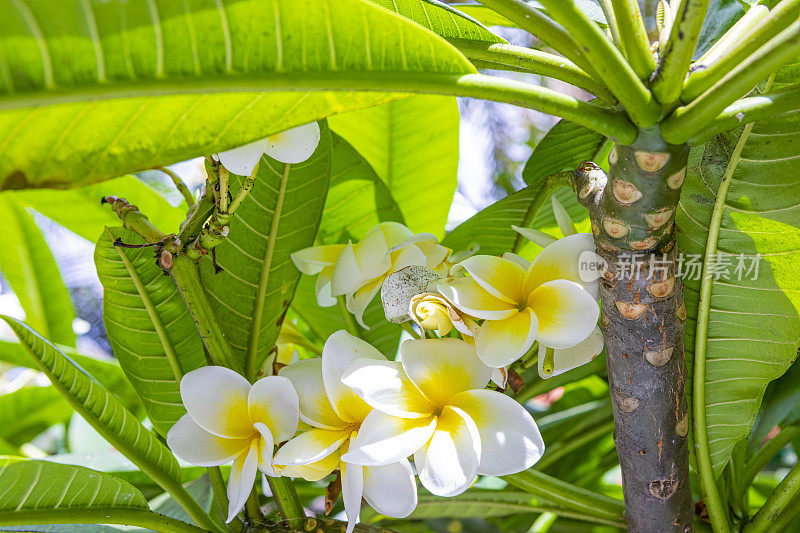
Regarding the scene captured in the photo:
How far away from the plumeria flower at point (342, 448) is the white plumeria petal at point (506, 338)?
0.29 feet

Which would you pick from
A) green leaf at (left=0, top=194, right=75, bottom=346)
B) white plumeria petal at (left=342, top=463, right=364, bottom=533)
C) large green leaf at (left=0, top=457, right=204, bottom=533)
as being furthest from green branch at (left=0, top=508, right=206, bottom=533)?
green leaf at (left=0, top=194, right=75, bottom=346)

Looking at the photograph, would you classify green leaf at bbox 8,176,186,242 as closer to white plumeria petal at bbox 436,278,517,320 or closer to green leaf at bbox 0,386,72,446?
green leaf at bbox 0,386,72,446

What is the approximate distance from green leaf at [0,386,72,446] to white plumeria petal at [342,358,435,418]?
797mm

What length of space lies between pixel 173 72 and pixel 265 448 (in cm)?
29

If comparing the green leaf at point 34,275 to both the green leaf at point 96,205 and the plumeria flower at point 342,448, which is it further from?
the plumeria flower at point 342,448

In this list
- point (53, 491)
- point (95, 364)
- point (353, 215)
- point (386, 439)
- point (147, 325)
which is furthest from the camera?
point (95, 364)

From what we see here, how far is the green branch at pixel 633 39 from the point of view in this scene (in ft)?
1.34

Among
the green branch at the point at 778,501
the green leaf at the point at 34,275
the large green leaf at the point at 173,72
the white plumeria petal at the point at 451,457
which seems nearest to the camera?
the large green leaf at the point at 173,72

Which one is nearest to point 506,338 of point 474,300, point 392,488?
point 474,300

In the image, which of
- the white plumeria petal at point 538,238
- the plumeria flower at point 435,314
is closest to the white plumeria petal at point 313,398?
the plumeria flower at point 435,314

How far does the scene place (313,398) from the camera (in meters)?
0.53

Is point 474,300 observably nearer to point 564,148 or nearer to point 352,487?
point 352,487

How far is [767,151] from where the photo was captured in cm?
55

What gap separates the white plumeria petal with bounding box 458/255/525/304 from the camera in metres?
0.50
